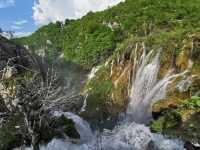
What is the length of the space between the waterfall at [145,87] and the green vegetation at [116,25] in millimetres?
20069

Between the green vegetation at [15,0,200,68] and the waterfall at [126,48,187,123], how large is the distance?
20.1 metres

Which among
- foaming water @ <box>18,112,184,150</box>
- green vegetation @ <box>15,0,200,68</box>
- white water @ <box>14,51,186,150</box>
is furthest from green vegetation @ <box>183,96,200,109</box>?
green vegetation @ <box>15,0,200,68</box>

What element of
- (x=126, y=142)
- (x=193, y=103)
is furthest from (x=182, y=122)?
(x=126, y=142)

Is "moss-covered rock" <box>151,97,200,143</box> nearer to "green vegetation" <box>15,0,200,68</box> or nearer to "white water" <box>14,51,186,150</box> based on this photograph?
"white water" <box>14,51,186,150</box>

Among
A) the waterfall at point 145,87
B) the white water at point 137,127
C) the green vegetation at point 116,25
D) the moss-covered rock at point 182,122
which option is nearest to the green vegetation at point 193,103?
the moss-covered rock at point 182,122

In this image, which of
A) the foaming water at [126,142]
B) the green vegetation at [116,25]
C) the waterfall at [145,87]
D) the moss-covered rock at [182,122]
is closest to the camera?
the foaming water at [126,142]

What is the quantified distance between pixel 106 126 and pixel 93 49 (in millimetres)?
51816

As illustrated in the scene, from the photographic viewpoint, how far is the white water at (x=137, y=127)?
26.5 meters

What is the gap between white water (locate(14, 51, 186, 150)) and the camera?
2645 centimetres

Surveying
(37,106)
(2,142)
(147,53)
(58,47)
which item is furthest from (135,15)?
(37,106)

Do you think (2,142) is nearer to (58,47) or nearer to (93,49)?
(93,49)

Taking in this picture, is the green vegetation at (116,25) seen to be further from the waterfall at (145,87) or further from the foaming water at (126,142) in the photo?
the foaming water at (126,142)

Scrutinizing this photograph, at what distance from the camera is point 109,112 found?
4784cm

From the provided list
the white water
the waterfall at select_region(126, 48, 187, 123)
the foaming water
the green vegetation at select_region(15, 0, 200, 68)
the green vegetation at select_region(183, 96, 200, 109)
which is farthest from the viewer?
the green vegetation at select_region(15, 0, 200, 68)
